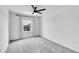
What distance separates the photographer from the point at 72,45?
260cm

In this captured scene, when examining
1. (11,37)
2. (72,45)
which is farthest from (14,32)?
(72,45)

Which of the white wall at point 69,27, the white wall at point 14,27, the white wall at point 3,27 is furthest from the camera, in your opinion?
the white wall at point 14,27

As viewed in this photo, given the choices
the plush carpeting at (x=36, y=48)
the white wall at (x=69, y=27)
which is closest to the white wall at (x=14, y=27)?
the plush carpeting at (x=36, y=48)

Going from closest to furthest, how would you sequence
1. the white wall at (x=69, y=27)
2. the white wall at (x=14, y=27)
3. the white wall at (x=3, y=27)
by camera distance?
the white wall at (x=3, y=27) < the white wall at (x=69, y=27) < the white wall at (x=14, y=27)

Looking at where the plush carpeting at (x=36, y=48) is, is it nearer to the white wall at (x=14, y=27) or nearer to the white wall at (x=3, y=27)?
the white wall at (x=3, y=27)

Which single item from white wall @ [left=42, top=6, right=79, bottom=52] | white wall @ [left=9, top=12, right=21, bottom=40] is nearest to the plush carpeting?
white wall @ [left=42, top=6, right=79, bottom=52]

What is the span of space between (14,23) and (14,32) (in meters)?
0.77

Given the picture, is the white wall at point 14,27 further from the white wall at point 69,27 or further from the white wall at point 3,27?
the white wall at point 69,27

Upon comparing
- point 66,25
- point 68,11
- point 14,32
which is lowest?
point 14,32

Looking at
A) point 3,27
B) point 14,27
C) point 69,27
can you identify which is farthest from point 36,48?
point 14,27

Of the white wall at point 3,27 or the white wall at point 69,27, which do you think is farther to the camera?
the white wall at point 69,27

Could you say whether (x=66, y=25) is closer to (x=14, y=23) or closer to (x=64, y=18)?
(x=64, y=18)

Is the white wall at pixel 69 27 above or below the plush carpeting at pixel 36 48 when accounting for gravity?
above

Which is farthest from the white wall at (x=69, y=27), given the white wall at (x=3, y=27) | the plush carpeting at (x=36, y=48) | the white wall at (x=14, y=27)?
the white wall at (x=14, y=27)
